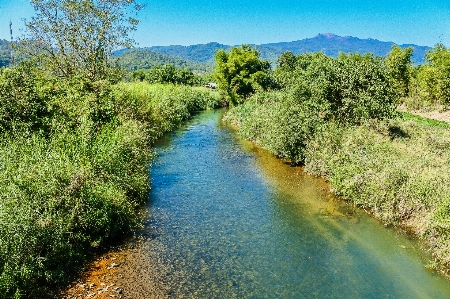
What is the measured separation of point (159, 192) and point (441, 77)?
36.2m

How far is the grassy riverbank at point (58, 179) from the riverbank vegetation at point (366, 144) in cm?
1015

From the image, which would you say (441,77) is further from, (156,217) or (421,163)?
(156,217)

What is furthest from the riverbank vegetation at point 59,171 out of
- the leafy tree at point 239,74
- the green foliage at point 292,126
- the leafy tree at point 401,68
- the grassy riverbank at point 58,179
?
the leafy tree at point 401,68

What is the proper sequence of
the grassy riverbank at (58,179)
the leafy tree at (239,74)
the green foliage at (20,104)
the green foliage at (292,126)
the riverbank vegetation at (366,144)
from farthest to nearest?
the leafy tree at (239,74) → the green foliage at (292,126) → the green foliage at (20,104) → the riverbank vegetation at (366,144) → the grassy riverbank at (58,179)

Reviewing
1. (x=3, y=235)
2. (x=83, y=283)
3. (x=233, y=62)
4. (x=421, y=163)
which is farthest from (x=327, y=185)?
(x=233, y=62)

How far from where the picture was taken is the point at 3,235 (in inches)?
362

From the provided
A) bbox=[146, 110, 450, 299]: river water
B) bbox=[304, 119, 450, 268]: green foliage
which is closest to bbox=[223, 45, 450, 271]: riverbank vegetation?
bbox=[304, 119, 450, 268]: green foliage

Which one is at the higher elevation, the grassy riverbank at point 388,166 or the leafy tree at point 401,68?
the leafy tree at point 401,68

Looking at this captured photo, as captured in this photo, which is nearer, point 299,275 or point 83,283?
point 83,283

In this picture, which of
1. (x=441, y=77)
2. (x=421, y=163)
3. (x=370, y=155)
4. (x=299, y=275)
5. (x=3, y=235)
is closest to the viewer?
(x=3, y=235)

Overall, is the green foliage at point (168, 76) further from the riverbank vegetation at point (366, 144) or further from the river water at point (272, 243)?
the river water at point (272, 243)

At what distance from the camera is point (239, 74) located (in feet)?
174

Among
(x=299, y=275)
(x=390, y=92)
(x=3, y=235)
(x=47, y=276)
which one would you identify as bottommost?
(x=299, y=275)

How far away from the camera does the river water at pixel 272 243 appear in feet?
36.3
